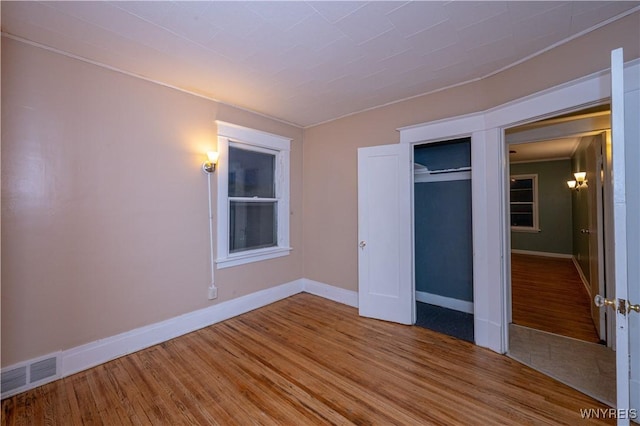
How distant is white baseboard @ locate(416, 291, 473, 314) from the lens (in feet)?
11.4

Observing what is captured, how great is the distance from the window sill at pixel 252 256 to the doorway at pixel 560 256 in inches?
114

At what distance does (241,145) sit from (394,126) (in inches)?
79.0

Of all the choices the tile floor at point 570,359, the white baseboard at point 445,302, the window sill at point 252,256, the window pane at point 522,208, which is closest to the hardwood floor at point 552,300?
the tile floor at point 570,359

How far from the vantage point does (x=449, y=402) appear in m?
1.85

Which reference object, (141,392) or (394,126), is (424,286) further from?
(141,392)

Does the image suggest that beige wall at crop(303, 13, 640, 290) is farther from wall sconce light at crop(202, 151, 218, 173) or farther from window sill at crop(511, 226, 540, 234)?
window sill at crop(511, 226, 540, 234)

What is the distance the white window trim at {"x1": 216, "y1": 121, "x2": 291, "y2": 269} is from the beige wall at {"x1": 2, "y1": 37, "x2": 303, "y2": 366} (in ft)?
0.55

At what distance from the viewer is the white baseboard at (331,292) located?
367 centimetres

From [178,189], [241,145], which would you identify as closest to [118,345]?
[178,189]

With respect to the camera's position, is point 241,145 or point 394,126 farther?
point 241,145

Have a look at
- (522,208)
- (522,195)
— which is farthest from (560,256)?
(522,195)

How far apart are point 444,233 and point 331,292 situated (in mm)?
1846

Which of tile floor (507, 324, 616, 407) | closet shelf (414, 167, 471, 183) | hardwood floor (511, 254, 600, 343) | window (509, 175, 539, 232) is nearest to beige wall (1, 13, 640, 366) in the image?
closet shelf (414, 167, 471, 183)

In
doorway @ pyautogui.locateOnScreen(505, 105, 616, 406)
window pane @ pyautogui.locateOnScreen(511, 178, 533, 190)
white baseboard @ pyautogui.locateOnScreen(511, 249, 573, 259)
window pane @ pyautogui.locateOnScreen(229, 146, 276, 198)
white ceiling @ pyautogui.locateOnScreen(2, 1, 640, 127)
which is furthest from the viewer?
window pane @ pyautogui.locateOnScreen(511, 178, 533, 190)
